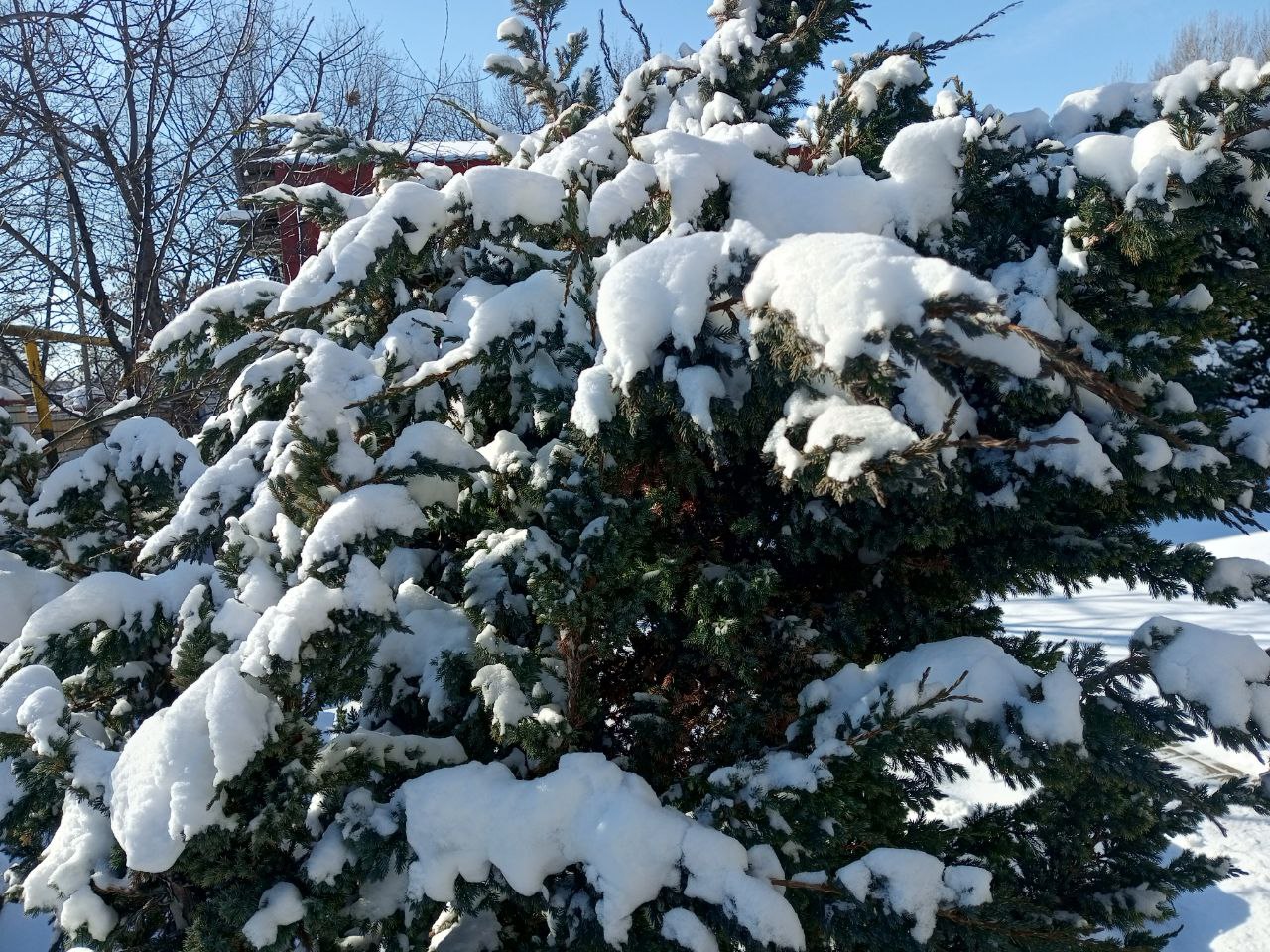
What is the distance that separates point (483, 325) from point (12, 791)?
4.97 ft

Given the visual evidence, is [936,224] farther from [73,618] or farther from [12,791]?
[12,791]

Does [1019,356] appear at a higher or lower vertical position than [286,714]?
higher

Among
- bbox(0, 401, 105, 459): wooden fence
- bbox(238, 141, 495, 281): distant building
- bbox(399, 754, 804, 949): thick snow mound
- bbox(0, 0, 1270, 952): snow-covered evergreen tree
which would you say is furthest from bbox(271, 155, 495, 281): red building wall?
bbox(399, 754, 804, 949): thick snow mound

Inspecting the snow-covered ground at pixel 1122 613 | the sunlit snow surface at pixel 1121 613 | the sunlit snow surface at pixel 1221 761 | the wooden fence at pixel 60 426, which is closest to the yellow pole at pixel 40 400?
the wooden fence at pixel 60 426

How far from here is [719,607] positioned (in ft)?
5.80

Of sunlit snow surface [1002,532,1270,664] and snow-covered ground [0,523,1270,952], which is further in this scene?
sunlit snow surface [1002,532,1270,664]

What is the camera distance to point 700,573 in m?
1.82

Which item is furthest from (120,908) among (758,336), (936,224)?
(936,224)

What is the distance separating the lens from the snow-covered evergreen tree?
4.76ft

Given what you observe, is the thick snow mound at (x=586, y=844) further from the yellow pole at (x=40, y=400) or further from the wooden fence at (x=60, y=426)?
the yellow pole at (x=40, y=400)

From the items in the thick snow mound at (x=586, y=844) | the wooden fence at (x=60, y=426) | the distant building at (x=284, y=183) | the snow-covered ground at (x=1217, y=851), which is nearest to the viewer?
the thick snow mound at (x=586, y=844)

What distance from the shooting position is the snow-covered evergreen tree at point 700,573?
1.45 m

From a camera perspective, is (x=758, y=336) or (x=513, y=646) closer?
(x=758, y=336)

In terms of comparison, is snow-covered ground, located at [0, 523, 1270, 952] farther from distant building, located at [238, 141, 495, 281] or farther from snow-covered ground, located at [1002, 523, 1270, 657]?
distant building, located at [238, 141, 495, 281]
